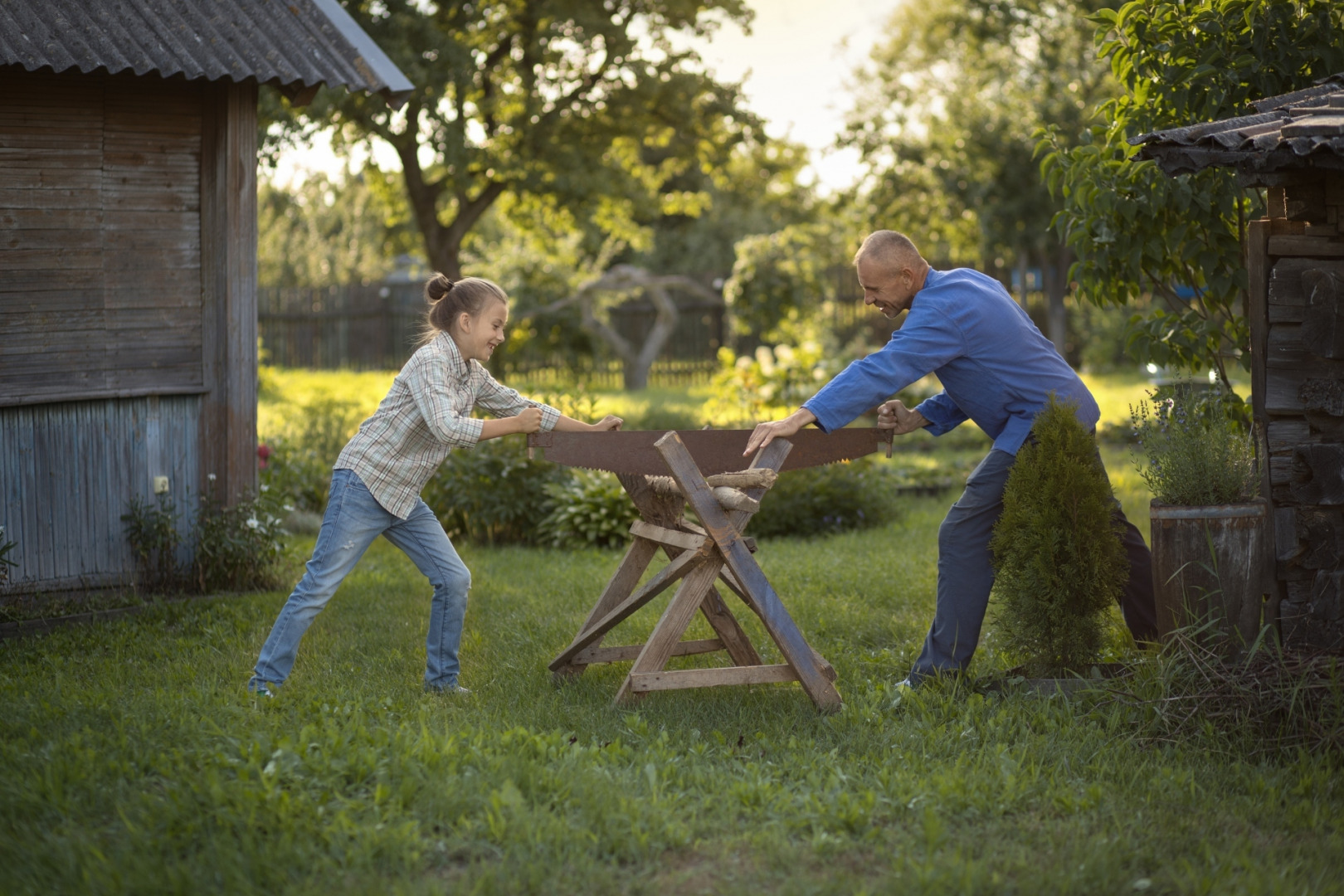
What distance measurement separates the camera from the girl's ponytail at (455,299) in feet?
16.5

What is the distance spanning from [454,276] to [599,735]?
13915 mm

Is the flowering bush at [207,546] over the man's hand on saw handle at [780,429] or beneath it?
beneath

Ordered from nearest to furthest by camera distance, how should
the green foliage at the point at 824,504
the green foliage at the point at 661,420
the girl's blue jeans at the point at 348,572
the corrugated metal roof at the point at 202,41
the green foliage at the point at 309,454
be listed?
the girl's blue jeans at the point at 348,572 → the corrugated metal roof at the point at 202,41 → the green foliage at the point at 824,504 → the green foliage at the point at 309,454 → the green foliage at the point at 661,420

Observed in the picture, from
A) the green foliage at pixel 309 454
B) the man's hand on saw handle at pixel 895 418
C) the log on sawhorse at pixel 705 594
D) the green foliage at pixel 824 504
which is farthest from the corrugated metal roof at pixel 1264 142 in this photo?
the green foliage at pixel 309 454

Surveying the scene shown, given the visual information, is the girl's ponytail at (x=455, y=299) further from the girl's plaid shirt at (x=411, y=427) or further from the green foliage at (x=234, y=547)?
the green foliage at (x=234, y=547)

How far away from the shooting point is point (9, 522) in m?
6.55

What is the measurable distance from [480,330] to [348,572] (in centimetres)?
117

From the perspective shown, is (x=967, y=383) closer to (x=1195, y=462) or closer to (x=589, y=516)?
(x=1195, y=462)

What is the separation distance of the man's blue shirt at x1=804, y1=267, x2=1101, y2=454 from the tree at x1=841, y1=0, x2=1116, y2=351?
1123 centimetres

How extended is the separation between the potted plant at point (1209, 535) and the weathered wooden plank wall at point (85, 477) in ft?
18.1

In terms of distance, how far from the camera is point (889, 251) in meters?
4.94

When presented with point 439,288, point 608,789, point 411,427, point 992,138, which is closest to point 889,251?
point 439,288

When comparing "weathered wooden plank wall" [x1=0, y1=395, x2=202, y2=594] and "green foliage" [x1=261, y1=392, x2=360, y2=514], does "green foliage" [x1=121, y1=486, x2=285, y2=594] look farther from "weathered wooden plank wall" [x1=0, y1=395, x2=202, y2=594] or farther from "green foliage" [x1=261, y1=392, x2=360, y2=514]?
"green foliage" [x1=261, y1=392, x2=360, y2=514]

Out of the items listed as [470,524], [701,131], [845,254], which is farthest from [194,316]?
[845,254]
